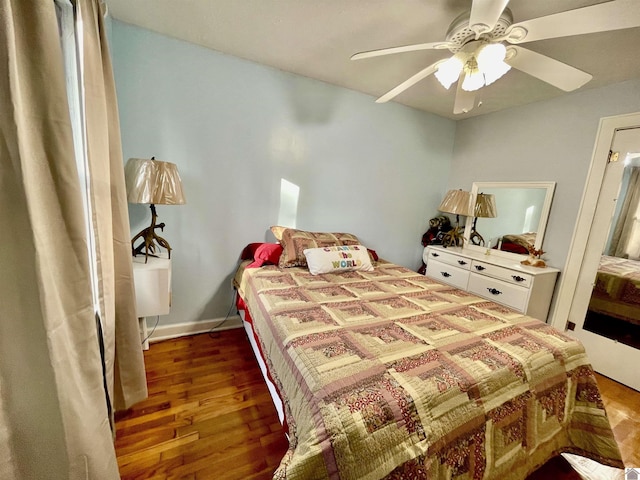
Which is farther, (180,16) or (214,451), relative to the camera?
(180,16)

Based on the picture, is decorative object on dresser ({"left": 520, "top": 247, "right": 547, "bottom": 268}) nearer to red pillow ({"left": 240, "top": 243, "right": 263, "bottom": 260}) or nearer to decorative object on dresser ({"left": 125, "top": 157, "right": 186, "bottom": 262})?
red pillow ({"left": 240, "top": 243, "right": 263, "bottom": 260})

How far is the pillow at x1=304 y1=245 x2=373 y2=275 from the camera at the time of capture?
1988 mm

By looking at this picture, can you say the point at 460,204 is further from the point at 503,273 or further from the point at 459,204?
the point at 503,273

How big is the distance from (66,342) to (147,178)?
1093 mm

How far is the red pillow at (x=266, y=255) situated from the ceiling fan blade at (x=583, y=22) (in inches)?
72.8

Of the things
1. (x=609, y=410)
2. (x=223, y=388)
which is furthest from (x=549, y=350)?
(x=223, y=388)

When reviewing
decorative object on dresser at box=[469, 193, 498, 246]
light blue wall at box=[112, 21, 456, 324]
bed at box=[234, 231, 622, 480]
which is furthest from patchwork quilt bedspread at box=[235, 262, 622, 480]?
decorative object on dresser at box=[469, 193, 498, 246]

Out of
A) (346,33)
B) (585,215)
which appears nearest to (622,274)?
(585,215)

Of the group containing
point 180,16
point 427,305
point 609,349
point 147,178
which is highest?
point 180,16

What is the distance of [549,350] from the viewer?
3.69 feet

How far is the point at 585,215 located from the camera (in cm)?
207

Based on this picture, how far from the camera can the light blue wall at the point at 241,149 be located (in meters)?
1.82

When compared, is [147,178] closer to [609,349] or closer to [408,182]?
[408,182]

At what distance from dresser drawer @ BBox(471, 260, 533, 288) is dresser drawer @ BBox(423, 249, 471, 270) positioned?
0.08 meters
